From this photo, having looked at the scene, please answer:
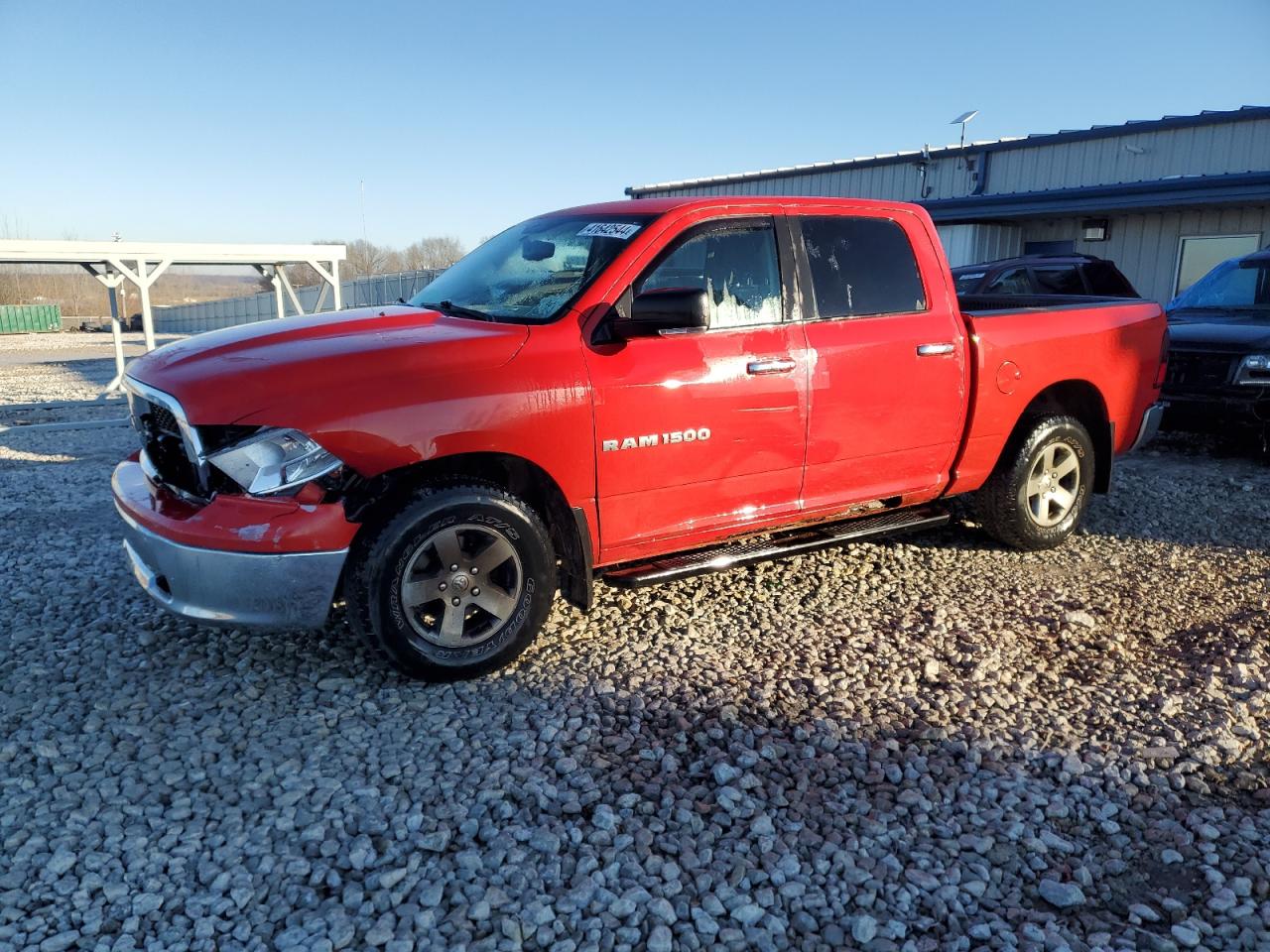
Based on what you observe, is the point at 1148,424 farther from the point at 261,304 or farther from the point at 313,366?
the point at 261,304

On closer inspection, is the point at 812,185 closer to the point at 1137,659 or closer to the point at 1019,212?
the point at 1019,212

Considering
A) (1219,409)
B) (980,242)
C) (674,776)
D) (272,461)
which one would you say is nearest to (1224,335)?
(1219,409)

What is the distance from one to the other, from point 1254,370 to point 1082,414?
9.94 feet

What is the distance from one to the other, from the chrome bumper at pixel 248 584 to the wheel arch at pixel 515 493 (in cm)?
24

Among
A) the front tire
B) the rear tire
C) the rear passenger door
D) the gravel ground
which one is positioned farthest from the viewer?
the rear tire

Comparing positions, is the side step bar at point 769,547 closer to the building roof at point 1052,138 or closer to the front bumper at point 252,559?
the front bumper at point 252,559

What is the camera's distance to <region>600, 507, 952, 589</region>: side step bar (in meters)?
4.04

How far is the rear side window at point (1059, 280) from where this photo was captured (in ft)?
35.7

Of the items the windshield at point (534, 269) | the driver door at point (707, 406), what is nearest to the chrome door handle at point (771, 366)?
the driver door at point (707, 406)

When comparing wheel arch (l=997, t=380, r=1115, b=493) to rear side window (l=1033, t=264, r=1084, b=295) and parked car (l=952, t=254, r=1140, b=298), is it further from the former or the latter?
rear side window (l=1033, t=264, r=1084, b=295)

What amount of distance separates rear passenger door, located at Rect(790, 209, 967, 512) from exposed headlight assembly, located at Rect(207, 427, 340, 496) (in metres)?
2.27

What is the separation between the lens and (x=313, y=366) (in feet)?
11.1

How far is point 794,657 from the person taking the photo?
13.1ft

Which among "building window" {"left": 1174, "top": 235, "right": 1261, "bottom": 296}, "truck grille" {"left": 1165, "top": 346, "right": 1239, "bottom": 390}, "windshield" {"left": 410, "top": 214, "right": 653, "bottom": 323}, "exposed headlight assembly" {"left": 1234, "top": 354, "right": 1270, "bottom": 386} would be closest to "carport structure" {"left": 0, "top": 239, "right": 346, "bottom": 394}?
"windshield" {"left": 410, "top": 214, "right": 653, "bottom": 323}
